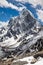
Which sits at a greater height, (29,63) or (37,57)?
(37,57)

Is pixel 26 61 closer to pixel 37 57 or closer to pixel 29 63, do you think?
pixel 29 63

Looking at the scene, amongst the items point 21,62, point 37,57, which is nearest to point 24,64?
point 21,62

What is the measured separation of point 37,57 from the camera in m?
68.2

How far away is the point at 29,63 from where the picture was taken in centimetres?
6178

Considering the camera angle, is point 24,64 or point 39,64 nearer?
point 39,64

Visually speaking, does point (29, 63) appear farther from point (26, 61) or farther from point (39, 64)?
point (39, 64)

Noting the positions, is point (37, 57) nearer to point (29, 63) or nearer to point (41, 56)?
point (41, 56)

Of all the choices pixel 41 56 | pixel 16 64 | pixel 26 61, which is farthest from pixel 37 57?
pixel 16 64

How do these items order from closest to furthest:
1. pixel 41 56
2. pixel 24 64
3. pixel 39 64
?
pixel 39 64, pixel 24 64, pixel 41 56

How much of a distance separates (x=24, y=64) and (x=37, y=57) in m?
9.66

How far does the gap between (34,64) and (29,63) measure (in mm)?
4364

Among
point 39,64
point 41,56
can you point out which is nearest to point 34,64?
point 39,64

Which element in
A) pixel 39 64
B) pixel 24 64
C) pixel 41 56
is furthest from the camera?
pixel 41 56

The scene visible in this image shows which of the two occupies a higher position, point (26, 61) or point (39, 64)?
point (26, 61)
